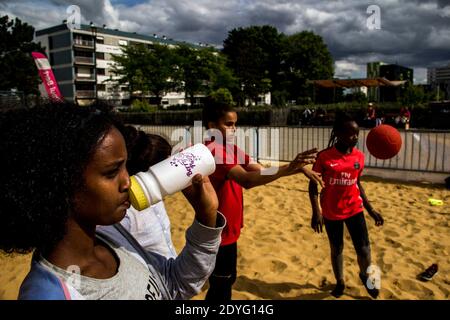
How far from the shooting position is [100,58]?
2657 inches

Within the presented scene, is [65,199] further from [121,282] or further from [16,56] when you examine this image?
[16,56]

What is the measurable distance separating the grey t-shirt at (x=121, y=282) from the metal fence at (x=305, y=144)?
9.40 m

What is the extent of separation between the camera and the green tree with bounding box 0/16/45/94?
40500mm

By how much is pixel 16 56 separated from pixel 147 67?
54.4ft

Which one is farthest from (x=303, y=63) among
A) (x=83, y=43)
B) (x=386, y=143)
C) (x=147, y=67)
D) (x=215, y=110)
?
(x=215, y=110)

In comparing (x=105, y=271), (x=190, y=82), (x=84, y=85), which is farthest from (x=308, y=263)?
(x=84, y=85)

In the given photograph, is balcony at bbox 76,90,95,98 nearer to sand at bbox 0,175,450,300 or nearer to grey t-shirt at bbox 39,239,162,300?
sand at bbox 0,175,450,300

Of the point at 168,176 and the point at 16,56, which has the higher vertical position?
the point at 16,56

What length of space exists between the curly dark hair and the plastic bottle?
0.32m

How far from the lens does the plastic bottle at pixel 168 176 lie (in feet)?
4.71

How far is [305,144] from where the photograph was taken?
13227mm

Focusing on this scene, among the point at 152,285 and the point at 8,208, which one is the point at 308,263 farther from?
the point at 8,208

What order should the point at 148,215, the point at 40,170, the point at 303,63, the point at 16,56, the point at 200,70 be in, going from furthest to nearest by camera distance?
the point at 303,63, the point at 200,70, the point at 16,56, the point at 148,215, the point at 40,170

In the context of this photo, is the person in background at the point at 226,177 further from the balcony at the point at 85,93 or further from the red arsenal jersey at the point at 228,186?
the balcony at the point at 85,93
